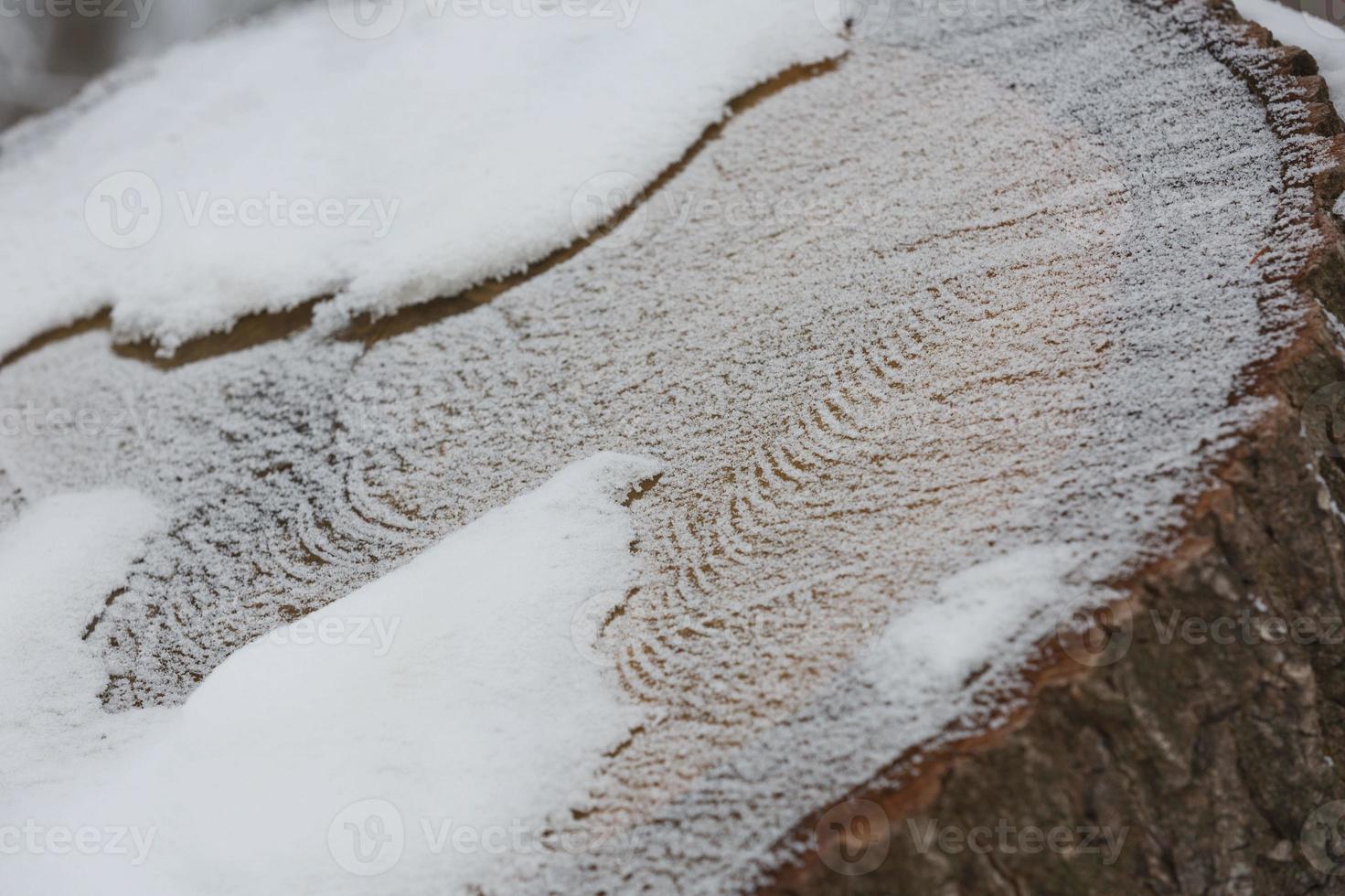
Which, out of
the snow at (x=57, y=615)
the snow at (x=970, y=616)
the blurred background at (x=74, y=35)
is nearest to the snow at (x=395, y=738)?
the snow at (x=57, y=615)

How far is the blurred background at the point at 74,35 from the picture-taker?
4301 mm

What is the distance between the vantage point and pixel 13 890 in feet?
3.74

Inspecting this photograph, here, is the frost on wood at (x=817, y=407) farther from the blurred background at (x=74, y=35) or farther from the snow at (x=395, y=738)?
the blurred background at (x=74, y=35)

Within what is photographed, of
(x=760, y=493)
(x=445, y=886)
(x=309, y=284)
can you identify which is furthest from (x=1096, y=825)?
(x=309, y=284)

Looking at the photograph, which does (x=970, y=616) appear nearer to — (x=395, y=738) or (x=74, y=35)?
(x=395, y=738)

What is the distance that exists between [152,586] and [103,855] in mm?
391

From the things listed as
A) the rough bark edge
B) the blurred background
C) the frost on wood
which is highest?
the blurred background

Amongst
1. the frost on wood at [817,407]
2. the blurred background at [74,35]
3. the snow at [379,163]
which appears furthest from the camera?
the blurred background at [74,35]

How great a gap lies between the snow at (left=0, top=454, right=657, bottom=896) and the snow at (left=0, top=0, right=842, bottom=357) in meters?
0.60

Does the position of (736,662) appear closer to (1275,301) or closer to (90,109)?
(1275,301)

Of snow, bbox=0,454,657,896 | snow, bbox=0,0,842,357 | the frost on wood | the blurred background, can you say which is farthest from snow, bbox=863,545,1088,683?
the blurred background

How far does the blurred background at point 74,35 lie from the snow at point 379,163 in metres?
2.43

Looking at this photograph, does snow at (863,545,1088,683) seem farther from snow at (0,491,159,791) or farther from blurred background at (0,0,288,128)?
blurred background at (0,0,288,128)

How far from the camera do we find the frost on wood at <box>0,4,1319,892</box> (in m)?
1.01
